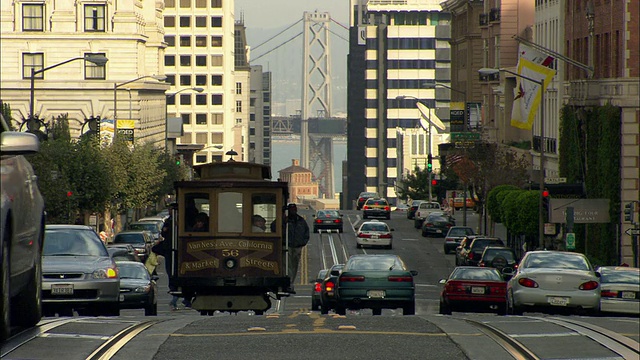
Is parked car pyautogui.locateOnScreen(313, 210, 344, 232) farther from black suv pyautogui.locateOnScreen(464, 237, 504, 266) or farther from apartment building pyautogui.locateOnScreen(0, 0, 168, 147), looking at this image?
apartment building pyautogui.locateOnScreen(0, 0, 168, 147)

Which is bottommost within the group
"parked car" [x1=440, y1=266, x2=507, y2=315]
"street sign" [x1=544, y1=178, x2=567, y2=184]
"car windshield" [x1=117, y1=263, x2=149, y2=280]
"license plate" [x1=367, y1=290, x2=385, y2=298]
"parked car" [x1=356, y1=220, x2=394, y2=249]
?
"parked car" [x1=356, y1=220, x2=394, y2=249]

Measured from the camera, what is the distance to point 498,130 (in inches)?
3632

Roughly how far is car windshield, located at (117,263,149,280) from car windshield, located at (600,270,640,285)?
1620 cm

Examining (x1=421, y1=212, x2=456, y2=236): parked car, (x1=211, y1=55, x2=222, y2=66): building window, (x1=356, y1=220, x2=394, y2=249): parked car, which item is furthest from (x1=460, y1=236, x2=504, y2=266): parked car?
(x1=211, y1=55, x2=222, y2=66): building window

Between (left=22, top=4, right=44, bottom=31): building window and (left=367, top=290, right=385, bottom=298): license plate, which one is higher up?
(left=22, top=4, right=44, bottom=31): building window

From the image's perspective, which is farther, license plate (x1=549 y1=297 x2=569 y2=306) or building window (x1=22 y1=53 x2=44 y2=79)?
building window (x1=22 y1=53 x2=44 y2=79)

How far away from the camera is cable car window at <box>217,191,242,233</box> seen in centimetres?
2356

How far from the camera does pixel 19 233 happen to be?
11.2 meters

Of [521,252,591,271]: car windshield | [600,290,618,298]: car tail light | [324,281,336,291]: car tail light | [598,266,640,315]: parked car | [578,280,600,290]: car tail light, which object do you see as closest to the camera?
[598,266,640,315]: parked car

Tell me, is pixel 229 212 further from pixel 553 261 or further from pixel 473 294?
pixel 473 294

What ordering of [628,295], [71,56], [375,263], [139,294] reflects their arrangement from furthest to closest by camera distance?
[71,56] → [375,263] → [139,294] → [628,295]

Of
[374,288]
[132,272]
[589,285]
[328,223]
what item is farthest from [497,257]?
[328,223]

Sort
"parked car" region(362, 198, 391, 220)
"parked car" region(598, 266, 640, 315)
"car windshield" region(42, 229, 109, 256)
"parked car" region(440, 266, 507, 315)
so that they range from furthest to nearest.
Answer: "parked car" region(362, 198, 391, 220), "parked car" region(440, 266, 507, 315), "car windshield" region(42, 229, 109, 256), "parked car" region(598, 266, 640, 315)

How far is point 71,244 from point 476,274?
11.7m
